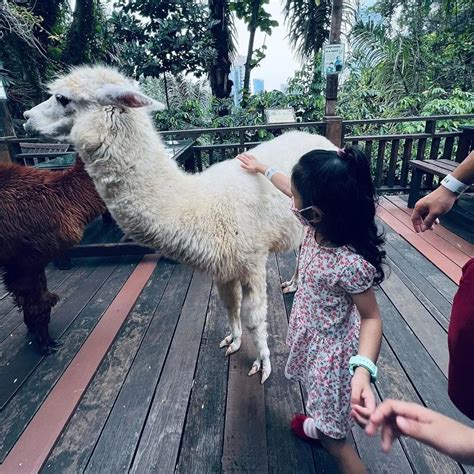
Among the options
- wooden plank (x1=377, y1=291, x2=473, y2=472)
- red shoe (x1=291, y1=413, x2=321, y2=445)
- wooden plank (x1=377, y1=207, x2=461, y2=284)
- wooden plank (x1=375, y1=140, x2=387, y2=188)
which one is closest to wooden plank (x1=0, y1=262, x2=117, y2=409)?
red shoe (x1=291, y1=413, x2=321, y2=445)

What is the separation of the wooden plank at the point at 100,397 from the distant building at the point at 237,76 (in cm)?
548

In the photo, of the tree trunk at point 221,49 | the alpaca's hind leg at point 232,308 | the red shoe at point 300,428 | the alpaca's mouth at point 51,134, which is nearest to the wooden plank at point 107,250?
the alpaca's hind leg at point 232,308

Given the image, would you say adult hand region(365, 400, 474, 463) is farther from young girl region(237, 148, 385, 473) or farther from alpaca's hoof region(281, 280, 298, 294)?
alpaca's hoof region(281, 280, 298, 294)

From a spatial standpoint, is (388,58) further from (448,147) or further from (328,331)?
(328,331)

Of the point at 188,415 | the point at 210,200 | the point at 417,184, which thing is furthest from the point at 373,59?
the point at 188,415

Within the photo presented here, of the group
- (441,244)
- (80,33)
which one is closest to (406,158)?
(441,244)

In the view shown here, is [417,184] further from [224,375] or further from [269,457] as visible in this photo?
[269,457]

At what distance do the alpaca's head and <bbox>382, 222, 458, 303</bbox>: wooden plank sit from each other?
2.11 meters

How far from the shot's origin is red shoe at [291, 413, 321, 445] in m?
1.50

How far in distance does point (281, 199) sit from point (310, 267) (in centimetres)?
81

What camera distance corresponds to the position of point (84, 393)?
73.0 inches

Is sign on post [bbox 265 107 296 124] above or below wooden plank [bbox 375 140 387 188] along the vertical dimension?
above

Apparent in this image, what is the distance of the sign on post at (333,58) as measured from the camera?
12.4 feet

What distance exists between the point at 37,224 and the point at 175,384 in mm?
1194
